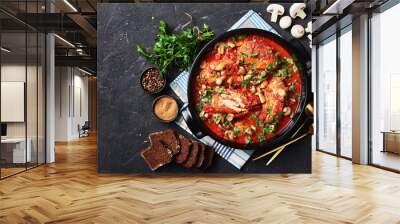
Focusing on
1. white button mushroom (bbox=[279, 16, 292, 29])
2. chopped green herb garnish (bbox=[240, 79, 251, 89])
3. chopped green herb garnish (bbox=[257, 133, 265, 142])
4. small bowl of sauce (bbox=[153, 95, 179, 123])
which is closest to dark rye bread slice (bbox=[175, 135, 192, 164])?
small bowl of sauce (bbox=[153, 95, 179, 123])

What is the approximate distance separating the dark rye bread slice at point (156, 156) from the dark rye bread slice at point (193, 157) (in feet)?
0.92

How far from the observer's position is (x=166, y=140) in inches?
239

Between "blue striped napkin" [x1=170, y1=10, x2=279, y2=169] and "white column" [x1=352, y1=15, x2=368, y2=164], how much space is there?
103 inches

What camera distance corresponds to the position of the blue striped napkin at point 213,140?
6117mm

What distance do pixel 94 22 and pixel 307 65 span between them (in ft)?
18.1

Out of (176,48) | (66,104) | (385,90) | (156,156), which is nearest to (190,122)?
(156,156)

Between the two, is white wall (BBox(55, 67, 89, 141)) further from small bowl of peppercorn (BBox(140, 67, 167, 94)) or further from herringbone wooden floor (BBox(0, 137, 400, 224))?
small bowl of peppercorn (BBox(140, 67, 167, 94))

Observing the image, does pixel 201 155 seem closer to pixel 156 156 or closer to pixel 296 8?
pixel 156 156

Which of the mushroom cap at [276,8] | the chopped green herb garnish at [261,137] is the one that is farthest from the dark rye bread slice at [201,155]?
the mushroom cap at [276,8]

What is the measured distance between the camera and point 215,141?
6.09m

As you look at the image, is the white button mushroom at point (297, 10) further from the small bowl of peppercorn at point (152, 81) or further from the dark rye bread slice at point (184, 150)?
the dark rye bread slice at point (184, 150)

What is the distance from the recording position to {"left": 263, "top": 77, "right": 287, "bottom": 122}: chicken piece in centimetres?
590

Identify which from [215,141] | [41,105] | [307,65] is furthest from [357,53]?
[41,105]

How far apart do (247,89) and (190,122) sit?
40.2 inches
